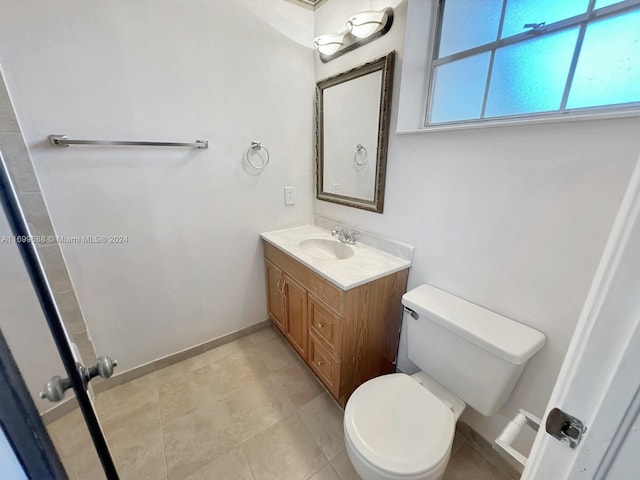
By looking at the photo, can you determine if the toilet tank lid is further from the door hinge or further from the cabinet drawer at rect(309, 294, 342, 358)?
the door hinge

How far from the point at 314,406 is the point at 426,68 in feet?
6.18

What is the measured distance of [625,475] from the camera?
372mm

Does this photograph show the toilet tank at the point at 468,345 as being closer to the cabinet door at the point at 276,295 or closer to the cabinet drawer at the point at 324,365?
the cabinet drawer at the point at 324,365

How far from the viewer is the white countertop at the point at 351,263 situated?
4.06 ft

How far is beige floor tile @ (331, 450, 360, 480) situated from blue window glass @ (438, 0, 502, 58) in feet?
6.37

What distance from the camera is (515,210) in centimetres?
100

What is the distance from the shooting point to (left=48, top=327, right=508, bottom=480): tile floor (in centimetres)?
121

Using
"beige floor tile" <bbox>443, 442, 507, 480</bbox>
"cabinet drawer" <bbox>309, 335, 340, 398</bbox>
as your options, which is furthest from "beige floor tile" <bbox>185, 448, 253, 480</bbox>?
"beige floor tile" <bbox>443, 442, 507, 480</bbox>

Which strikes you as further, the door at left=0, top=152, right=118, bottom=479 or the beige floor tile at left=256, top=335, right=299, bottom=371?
the beige floor tile at left=256, top=335, right=299, bottom=371

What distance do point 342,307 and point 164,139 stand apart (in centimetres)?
132

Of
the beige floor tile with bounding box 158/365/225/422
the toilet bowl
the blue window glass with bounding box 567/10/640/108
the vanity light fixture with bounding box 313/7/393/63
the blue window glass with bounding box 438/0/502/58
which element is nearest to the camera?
the blue window glass with bounding box 567/10/640/108

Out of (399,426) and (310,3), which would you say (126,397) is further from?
(310,3)

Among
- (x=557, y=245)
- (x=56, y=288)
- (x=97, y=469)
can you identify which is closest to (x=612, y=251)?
(x=557, y=245)

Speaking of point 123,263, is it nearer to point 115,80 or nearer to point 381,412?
point 115,80
